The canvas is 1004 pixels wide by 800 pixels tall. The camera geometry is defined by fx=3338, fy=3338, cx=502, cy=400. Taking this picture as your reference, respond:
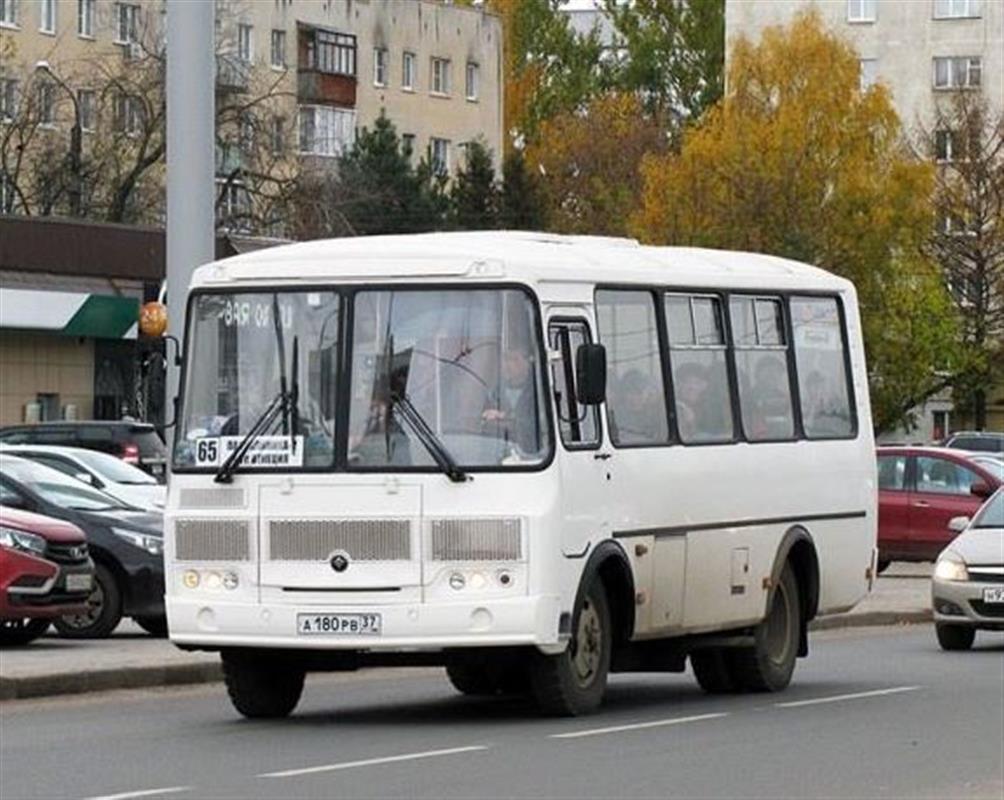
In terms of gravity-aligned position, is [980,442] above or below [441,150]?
below

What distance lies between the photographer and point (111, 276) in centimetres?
6212

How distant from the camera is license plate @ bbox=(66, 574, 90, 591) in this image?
81.9 feet

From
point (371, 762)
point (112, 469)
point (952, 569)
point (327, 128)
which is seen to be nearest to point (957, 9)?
point (327, 128)

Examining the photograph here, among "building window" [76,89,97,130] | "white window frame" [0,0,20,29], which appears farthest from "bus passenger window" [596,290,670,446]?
"white window frame" [0,0,20,29]

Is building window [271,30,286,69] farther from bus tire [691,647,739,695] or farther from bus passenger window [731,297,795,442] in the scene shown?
bus tire [691,647,739,695]

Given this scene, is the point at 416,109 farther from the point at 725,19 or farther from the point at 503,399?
the point at 503,399

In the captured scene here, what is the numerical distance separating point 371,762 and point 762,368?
22.1 ft

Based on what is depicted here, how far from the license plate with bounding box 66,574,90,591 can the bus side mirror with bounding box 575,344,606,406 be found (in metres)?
7.28

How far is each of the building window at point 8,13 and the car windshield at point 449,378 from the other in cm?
7802

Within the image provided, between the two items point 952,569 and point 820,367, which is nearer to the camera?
point 820,367

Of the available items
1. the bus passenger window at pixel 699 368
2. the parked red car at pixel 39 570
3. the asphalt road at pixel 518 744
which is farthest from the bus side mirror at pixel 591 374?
the parked red car at pixel 39 570

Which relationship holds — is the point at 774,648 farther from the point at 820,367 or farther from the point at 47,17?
the point at 47,17

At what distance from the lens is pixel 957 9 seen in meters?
112

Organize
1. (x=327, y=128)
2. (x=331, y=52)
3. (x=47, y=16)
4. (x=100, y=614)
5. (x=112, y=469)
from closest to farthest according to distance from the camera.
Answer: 1. (x=100, y=614)
2. (x=112, y=469)
3. (x=47, y=16)
4. (x=327, y=128)
5. (x=331, y=52)
